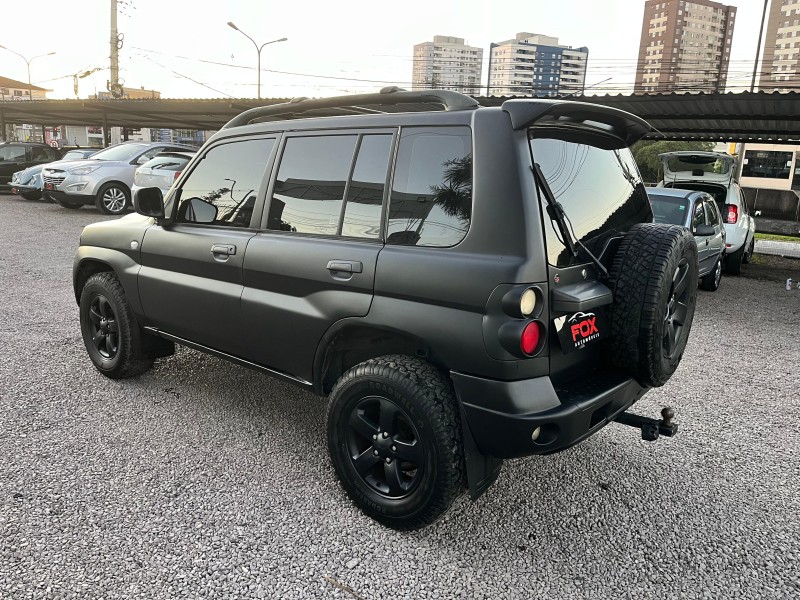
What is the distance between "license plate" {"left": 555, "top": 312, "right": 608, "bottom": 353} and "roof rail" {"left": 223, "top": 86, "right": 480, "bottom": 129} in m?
1.03

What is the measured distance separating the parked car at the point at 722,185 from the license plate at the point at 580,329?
7978 millimetres

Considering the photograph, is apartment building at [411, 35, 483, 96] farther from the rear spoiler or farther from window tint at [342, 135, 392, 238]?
window tint at [342, 135, 392, 238]

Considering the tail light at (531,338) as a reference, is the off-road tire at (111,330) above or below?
below

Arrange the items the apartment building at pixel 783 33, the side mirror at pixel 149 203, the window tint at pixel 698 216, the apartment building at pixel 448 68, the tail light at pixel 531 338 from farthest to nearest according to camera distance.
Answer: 1. the apartment building at pixel 783 33
2. the apartment building at pixel 448 68
3. the window tint at pixel 698 216
4. the side mirror at pixel 149 203
5. the tail light at pixel 531 338

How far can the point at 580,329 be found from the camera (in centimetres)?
254

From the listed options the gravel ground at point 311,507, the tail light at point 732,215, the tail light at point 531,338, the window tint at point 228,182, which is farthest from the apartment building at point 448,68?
the tail light at point 531,338

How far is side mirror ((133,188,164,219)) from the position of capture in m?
3.81

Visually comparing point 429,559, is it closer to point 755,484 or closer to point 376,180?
point 376,180

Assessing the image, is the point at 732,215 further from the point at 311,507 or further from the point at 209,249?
the point at 311,507

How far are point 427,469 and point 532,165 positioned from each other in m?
1.34

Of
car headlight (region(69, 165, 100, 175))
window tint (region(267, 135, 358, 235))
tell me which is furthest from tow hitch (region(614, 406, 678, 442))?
car headlight (region(69, 165, 100, 175))

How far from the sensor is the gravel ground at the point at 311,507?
7.88ft

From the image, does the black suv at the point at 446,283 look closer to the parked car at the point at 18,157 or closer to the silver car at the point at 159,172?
the silver car at the point at 159,172

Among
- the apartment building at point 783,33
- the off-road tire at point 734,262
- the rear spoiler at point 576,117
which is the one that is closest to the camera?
the rear spoiler at point 576,117
